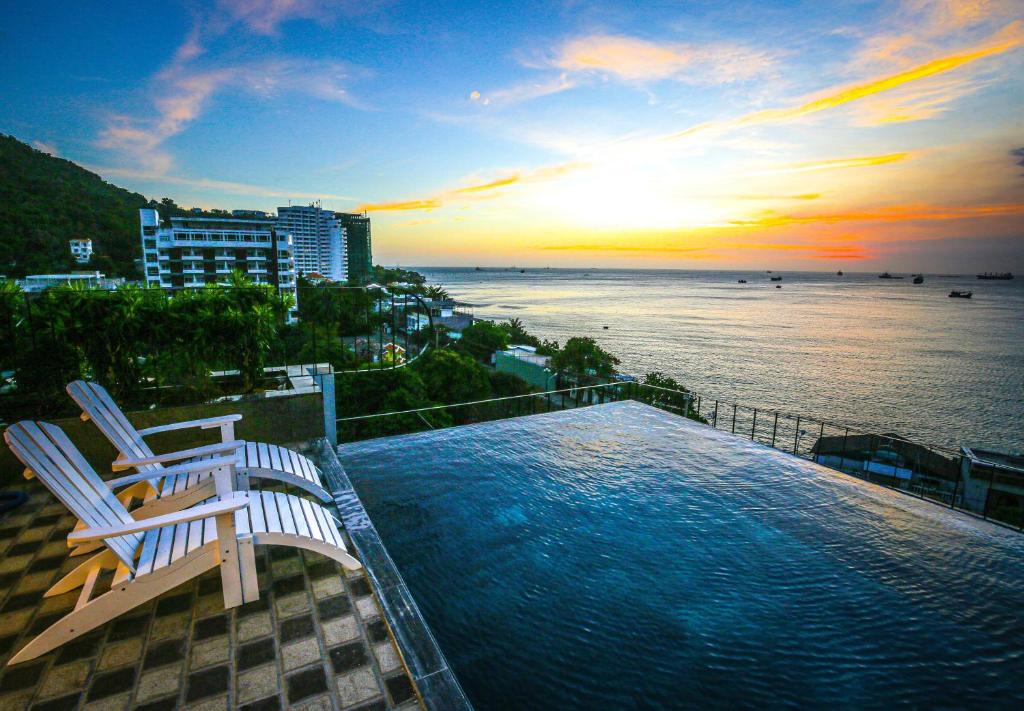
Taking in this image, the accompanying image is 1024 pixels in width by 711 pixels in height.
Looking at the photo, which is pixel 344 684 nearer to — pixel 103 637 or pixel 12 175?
pixel 103 637

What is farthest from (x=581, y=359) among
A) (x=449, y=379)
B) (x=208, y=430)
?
(x=208, y=430)

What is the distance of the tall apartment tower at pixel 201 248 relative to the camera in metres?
55.1

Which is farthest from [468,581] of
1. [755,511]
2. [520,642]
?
[755,511]

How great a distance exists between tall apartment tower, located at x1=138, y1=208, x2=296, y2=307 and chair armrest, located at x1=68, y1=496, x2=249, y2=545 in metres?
60.1

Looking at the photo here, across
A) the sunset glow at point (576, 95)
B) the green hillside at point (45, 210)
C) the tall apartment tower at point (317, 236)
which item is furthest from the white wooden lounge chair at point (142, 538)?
the tall apartment tower at point (317, 236)

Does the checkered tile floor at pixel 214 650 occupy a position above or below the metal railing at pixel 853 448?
above

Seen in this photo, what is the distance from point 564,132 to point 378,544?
1425 centimetres

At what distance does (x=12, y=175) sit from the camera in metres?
23.2

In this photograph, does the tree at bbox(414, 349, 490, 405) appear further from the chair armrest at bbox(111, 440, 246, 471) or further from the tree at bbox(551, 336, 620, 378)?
the chair armrest at bbox(111, 440, 246, 471)

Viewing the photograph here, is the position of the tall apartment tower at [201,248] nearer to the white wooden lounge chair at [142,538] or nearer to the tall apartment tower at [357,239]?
the white wooden lounge chair at [142,538]

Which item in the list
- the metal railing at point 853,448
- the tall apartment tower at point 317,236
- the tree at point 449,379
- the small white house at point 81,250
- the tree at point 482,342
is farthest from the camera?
the tall apartment tower at point 317,236

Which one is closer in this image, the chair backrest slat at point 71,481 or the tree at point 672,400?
the chair backrest slat at point 71,481

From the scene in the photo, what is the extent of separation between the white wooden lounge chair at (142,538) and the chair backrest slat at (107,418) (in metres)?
0.38

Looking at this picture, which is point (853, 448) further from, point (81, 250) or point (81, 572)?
point (81, 250)
